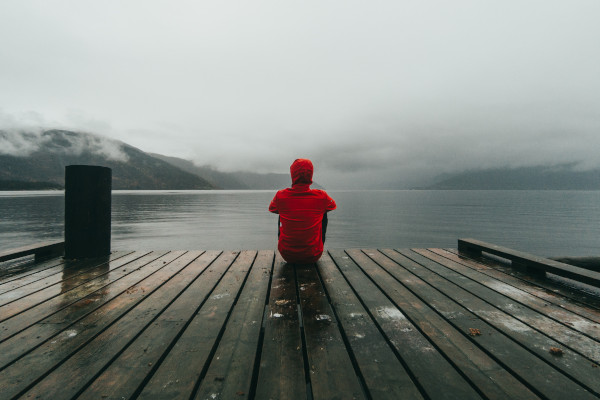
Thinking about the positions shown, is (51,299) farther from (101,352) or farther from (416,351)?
(416,351)

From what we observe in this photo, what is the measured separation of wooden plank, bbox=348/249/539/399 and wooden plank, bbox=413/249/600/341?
129 centimetres

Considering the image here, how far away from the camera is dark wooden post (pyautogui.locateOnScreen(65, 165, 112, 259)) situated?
5555 mm

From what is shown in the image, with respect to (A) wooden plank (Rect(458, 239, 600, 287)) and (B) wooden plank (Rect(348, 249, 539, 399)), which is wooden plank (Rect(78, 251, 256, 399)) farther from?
(A) wooden plank (Rect(458, 239, 600, 287))

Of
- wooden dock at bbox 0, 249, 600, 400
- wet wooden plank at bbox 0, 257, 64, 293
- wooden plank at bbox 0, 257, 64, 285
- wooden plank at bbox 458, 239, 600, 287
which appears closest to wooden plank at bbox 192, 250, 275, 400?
wooden dock at bbox 0, 249, 600, 400

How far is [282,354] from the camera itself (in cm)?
235

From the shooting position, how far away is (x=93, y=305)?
11.2 feet

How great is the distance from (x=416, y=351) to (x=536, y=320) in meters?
1.70

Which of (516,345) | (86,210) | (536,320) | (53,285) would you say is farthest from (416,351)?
(86,210)

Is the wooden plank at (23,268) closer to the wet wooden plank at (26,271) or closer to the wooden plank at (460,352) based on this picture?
the wet wooden plank at (26,271)

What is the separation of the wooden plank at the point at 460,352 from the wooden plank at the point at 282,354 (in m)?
0.94

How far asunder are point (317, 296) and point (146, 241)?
20.6 metres

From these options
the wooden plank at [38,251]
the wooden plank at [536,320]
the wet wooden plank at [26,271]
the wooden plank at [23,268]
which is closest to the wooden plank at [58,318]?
the wet wooden plank at [26,271]

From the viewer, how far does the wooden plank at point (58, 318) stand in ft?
7.98

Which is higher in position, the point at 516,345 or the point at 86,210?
the point at 86,210
